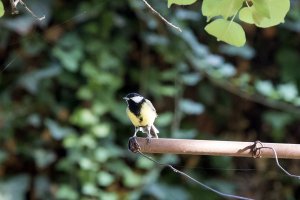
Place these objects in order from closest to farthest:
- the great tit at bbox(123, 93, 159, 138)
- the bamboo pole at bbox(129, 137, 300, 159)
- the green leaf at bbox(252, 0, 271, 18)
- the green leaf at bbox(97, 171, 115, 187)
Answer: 1. the green leaf at bbox(252, 0, 271, 18)
2. the bamboo pole at bbox(129, 137, 300, 159)
3. the great tit at bbox(123, 93, 159, 138)
4. the green leaf at bbox(97, 171, 115, 187)

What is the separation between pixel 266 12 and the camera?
752mm

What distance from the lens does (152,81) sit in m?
2.41

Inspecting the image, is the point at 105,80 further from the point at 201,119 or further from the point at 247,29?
the point at 247,29

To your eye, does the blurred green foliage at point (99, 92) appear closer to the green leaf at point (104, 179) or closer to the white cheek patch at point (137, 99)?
the green leaf at point (104, 179)

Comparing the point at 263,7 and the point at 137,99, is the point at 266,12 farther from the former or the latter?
the point at 137,99

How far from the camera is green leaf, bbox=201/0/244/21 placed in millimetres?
788

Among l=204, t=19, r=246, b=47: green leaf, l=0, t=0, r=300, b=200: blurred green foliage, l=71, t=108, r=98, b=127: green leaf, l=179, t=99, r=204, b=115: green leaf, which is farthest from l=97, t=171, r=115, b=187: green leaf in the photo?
l=204, t=19, r=246, b=47: green leaf

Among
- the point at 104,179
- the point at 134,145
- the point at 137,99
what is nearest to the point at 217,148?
the point at 134,145

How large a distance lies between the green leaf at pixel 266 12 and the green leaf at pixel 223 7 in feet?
0.08

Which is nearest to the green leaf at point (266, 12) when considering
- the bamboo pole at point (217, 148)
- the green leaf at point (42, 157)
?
the bamboo pole at point (217, 148)

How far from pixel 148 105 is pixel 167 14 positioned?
3.73 feet

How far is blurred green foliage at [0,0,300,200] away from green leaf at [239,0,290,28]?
1303 millimetres

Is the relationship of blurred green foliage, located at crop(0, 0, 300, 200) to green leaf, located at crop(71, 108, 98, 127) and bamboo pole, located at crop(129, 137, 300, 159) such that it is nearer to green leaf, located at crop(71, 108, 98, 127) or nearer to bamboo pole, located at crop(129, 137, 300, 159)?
green leaf, located at crop(71, 108, 98, 127)

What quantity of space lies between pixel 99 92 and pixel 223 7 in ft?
5.03
